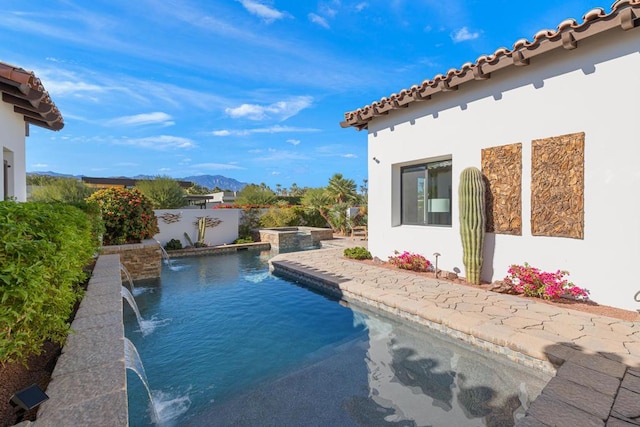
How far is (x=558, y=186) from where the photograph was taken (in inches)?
251

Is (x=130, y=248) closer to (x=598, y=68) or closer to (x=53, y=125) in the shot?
(x=53, y=125)

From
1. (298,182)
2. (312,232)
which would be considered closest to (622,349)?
(312,232)

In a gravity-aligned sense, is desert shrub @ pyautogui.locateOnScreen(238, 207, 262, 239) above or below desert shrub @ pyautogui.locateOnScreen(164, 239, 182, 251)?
above

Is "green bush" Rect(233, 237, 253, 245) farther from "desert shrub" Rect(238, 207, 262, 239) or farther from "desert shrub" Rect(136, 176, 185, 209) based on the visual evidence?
"desert shrub" Rect(136, 176, 185, 209)

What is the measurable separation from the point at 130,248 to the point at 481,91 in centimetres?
1140

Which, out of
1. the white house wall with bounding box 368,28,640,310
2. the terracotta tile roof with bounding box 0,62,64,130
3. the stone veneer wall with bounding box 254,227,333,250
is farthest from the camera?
the stone veneer wall with bounding box 254,227,333,250

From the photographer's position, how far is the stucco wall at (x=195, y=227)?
16.2 metres

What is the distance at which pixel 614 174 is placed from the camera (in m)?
5.67

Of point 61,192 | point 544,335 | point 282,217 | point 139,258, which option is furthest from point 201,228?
point 544,335

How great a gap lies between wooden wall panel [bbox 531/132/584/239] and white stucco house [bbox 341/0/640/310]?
0.06 feet

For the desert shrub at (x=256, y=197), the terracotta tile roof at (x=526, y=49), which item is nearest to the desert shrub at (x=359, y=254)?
the terracotta tile roof at (x=526, y=49)

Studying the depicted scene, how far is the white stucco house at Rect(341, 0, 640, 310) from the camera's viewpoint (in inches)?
219

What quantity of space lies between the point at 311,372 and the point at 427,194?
6727 millimetres

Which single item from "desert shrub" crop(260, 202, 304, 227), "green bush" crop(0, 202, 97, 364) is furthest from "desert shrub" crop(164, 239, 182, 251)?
"green bush" crop(0, 202, 97, 364)
